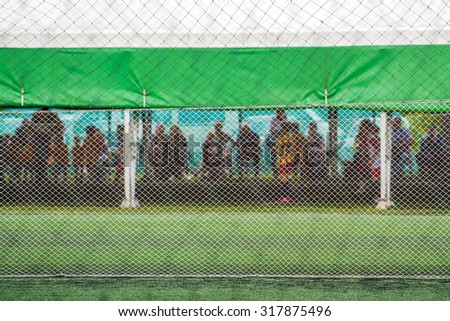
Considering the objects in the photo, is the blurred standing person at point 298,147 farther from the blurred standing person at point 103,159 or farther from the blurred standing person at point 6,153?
the blurred standing person at point 6,153

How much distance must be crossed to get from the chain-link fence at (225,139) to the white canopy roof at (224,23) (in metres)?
0.01

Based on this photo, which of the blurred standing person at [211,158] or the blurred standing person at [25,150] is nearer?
the blurred standing person at [211,158]

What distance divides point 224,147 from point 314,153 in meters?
1.57

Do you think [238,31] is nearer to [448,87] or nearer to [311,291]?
[448,87]

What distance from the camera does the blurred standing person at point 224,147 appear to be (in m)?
8.55

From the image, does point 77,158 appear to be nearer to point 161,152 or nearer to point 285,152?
point 161,152

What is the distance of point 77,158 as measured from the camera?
895 cm

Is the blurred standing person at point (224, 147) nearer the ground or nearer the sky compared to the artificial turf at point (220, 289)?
nearer the sky

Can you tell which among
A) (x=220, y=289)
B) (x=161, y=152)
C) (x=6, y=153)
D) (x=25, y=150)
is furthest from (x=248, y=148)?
(x=220, y=289)

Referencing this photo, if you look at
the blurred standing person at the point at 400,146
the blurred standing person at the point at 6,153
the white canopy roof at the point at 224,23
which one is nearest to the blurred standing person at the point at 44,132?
the blurred standing person at the point at 6,153

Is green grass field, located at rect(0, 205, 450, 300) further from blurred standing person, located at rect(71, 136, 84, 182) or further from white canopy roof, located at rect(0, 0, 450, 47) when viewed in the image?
white canopy roof, located at rect(0, 0, 450, 47)

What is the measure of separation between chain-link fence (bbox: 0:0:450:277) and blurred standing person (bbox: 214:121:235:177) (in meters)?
0.02

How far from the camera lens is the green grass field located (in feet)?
14.0

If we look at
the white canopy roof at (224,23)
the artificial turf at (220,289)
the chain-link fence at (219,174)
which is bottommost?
the artificial turf at (220,289)
